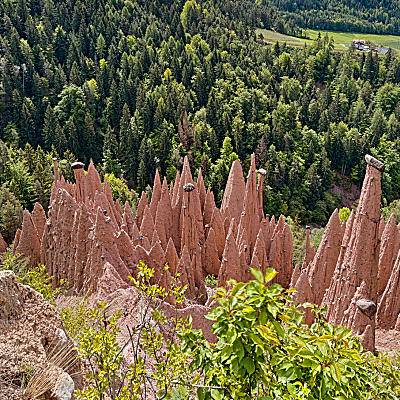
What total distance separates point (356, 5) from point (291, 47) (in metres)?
97.6

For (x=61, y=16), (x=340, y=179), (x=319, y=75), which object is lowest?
(x=340, y=179)

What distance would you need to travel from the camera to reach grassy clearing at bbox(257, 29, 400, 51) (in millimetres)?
104750

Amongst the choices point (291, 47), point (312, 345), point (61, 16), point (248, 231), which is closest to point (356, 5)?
point (291, 47)

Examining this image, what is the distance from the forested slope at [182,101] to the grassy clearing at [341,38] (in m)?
17.2

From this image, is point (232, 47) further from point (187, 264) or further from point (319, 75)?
point (187, 264)

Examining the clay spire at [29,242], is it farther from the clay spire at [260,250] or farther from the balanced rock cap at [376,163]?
the balanced rock cap at [376,163]

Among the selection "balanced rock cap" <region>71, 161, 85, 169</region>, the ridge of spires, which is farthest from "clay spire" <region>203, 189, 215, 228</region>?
"balanced rock cap" <region>71, 161, 85, 169</region>

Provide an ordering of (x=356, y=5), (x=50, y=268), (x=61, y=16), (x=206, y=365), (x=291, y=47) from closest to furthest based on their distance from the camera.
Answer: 1. (x=206, y=365)
2. (x=50, y=268)
3. (x=61, y=16)
4. (x=291, y=47)
5. (x=356, y=5)

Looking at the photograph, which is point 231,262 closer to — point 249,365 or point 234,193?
point 234,193

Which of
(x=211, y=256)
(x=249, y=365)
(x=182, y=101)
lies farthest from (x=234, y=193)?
(x=182, y=101)

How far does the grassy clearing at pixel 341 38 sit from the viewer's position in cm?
10475

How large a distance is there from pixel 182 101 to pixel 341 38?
8828 centimetres

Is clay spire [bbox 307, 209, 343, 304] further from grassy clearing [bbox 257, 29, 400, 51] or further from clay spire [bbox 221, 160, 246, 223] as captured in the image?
grassy clearing [bbox 257, 29, 400, 51]

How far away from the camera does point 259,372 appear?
4.52 meters
